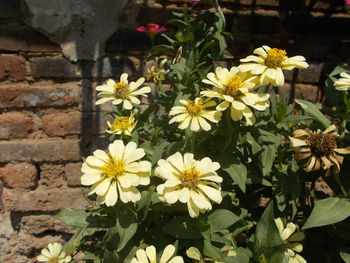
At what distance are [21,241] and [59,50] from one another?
1.07 metres

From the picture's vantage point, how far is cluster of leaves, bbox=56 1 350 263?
813mm

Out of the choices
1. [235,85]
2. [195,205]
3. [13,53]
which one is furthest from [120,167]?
[13,53]

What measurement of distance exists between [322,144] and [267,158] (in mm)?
174

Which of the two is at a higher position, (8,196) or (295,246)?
(295,246)

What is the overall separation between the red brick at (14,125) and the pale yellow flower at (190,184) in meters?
0.98

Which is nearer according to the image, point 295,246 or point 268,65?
point 268,65

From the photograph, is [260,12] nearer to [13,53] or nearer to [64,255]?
[13,53]

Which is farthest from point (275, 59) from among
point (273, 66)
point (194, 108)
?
point (194, 108)

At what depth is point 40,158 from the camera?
141 cm

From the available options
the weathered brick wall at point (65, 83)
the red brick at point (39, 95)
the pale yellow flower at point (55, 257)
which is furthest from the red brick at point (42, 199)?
the red brick at point (39, 95)

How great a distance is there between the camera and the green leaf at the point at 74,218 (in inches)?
→ 34.9

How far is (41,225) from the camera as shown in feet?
4.92

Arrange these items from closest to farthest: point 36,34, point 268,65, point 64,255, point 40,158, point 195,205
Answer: point 195,205 < point 268,65 < point 64,255 < point 36,34 < point 40,158

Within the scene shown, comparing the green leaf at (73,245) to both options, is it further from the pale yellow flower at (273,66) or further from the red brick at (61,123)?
the pale yellow flower at (273,66)
